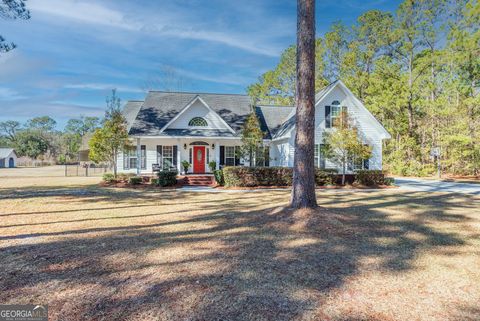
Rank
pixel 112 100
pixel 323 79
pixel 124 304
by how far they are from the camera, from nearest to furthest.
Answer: pixel 124 304 → pixel 112 100 → pixel 323 79

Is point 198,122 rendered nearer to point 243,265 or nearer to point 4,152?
point 243,265

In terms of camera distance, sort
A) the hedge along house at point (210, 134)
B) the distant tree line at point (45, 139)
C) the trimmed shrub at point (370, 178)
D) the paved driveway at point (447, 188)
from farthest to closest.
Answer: the distant tree line at point (45, 139) < the hedge along house at point (210, 134) < the trimmed shrub at point (370, 178) < the paved driveway at point (447, 188)

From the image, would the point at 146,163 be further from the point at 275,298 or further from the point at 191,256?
the point at 275,298

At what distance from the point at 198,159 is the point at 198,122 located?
2805 millimetres

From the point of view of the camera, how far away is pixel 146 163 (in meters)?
21.2

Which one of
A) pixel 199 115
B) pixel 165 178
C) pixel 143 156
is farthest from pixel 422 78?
pixel 143 156

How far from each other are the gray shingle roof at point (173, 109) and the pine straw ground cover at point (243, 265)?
12548 millimetres

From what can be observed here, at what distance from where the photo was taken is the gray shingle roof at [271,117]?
74.9 ft

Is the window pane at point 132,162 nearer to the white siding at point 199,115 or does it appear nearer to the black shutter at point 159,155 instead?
the black shutter at point 159,155

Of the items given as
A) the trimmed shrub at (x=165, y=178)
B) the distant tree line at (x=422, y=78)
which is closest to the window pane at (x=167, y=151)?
the trimmed shrub at (x=165, y=178)

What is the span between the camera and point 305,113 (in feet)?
24.9

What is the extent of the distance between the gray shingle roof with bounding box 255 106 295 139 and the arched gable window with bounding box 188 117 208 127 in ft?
15.2

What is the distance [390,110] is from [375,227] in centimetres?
2387

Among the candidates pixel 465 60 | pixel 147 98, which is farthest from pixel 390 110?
pixel 147 98
